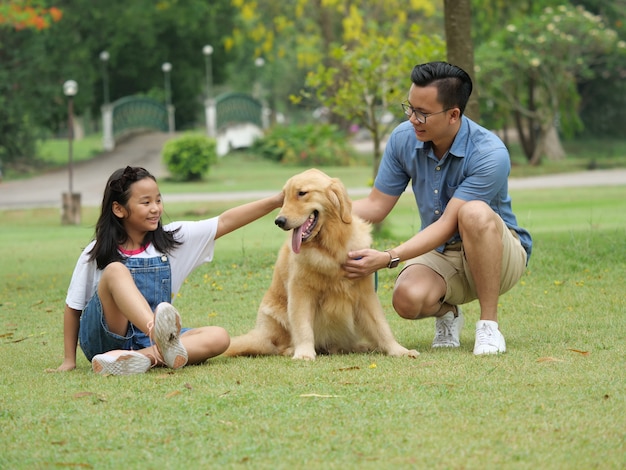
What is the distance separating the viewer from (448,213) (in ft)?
18.1

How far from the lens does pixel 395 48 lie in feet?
45.1

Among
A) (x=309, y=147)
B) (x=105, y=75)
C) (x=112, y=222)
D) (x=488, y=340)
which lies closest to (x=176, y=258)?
(x=112, y=222)

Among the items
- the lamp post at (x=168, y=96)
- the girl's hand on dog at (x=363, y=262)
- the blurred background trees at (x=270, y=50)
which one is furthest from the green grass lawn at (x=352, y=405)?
the lamp post at (x=168, y=96)

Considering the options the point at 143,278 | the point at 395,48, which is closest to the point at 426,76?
the point at 143,278

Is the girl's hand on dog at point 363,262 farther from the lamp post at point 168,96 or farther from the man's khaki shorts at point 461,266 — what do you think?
the lamp post at point 168,96

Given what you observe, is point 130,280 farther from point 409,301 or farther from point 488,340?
point 488,340

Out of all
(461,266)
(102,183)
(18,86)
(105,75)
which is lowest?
(461,266)

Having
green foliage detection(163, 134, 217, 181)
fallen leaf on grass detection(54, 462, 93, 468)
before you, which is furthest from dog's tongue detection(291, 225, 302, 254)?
green foliage detection(163, 134, 217, 181)

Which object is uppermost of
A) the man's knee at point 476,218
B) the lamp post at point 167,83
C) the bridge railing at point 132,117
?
the lamp post at point 167,83

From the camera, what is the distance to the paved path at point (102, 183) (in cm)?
2183

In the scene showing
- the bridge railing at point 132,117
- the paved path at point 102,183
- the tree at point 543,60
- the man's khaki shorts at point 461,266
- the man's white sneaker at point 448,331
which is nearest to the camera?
the man's khaki shorts at point 461,266

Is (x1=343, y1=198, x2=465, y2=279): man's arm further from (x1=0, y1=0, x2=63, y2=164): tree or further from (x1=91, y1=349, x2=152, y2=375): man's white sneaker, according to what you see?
(x1=0, y1=0, x2=63, y2=164): tree

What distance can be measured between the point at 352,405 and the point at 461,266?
6.18 ft

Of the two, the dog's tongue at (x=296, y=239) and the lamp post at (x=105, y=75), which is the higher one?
the lamp post at (x=105, y=75)
